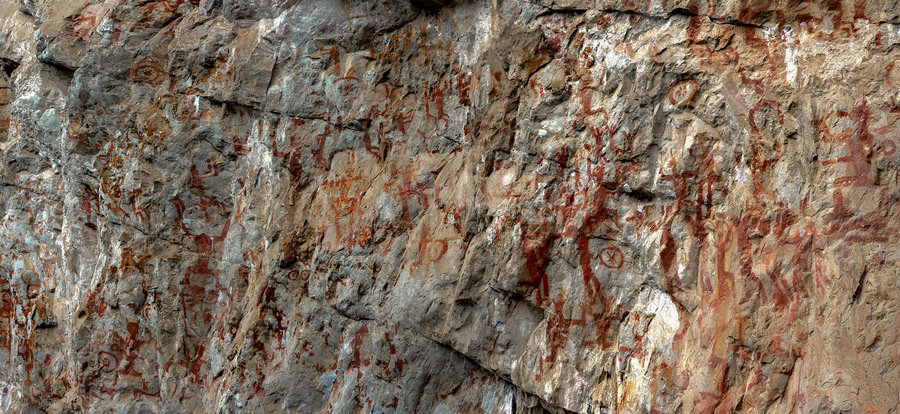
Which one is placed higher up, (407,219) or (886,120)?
(886,120)

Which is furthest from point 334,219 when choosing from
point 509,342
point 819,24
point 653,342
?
point 819,24

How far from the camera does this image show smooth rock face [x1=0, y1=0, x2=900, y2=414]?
14.2ft

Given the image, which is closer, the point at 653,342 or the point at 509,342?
the point at 653,342

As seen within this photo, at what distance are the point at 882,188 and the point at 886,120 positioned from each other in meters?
0.35

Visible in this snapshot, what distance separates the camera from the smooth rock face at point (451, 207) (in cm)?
433

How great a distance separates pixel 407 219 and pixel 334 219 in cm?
78

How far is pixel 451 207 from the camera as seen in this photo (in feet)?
20.4

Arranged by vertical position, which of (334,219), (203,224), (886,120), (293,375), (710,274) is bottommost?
(293,375)

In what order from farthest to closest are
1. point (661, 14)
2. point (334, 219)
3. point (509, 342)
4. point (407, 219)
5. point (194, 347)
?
point (194, 347) → point (334, 219) → point (407, 219) → point (509, 342) → point (661, 14)

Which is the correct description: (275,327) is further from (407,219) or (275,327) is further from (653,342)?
(653,342)

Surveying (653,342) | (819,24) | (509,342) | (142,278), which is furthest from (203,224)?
(819,24)

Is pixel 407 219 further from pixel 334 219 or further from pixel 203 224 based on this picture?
pixel 203 224

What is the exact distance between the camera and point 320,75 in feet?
23.5

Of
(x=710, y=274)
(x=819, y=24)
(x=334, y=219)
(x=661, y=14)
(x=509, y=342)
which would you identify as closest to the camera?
(x=819, y=24)
